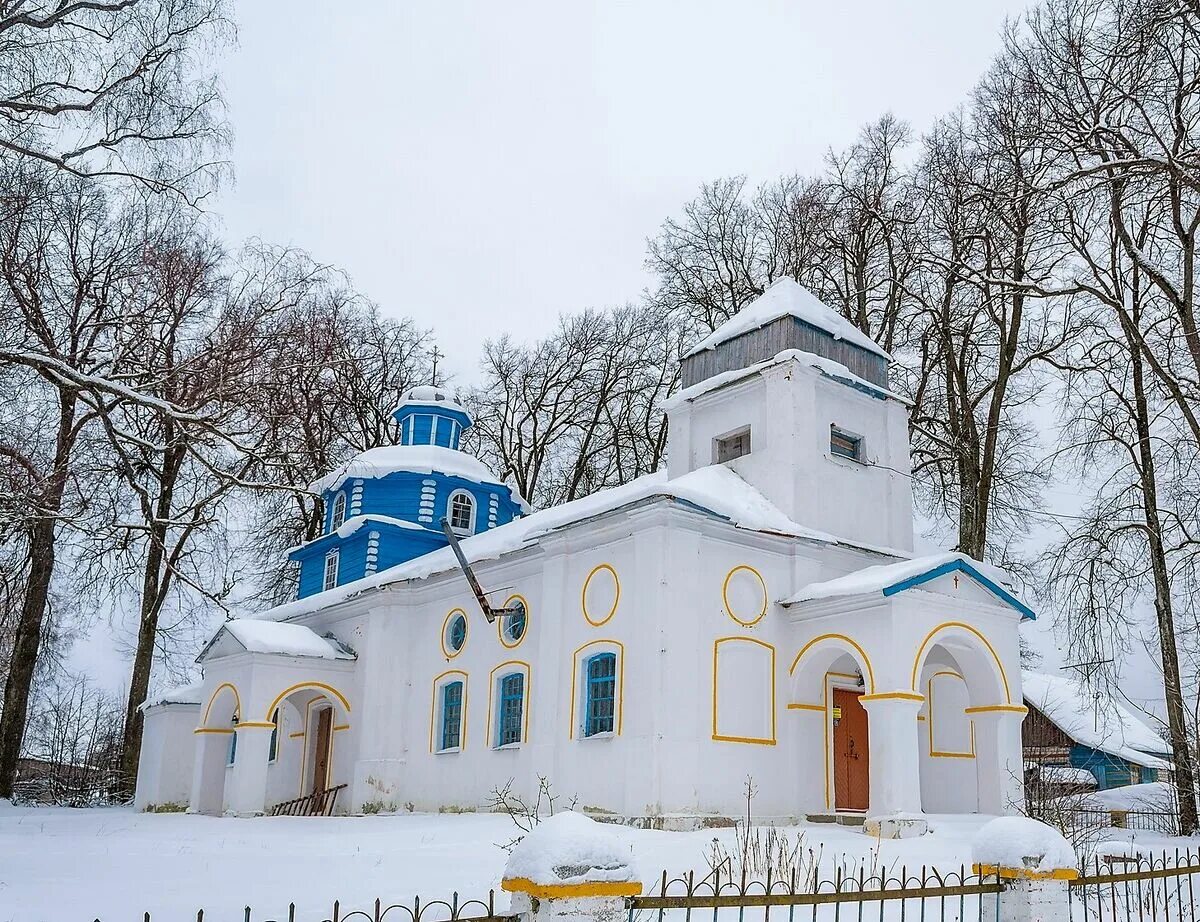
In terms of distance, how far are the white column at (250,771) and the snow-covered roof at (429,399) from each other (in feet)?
32.2

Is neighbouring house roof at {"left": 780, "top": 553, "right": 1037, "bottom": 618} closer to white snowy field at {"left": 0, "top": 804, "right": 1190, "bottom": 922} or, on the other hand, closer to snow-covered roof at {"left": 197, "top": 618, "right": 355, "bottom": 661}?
white snowy field at {"left": 0, "top": 804, "right": 1190, "bottom": 922}

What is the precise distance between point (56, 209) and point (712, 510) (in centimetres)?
903

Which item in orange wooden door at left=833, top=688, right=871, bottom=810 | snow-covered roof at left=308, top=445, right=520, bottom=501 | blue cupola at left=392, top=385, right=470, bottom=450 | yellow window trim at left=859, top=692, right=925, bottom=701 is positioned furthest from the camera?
blue cupola at left=392, top=385, right=470, bottom=450

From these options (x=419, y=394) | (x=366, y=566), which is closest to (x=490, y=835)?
(x=366, y=566)

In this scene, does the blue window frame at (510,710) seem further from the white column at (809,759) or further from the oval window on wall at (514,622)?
the white column at (809,759)

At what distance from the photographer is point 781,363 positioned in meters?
18.4

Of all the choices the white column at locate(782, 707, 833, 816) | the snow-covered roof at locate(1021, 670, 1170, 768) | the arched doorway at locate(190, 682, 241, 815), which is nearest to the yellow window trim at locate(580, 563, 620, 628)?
the white column at locate(782, 707, 833, 816)

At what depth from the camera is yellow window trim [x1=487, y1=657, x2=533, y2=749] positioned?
58.1 ft

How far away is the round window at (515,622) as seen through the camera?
1842 cm

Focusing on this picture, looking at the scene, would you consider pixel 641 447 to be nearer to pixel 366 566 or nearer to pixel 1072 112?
pixel 366 566

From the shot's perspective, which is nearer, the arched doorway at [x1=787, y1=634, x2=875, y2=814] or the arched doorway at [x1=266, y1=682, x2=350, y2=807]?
the arched doorway at [x1=787, y1=634, x2=875, y2=814]

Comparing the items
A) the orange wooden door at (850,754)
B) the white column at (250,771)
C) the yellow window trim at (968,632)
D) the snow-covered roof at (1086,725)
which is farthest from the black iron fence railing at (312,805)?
the snow-covered roof at (1086,725)

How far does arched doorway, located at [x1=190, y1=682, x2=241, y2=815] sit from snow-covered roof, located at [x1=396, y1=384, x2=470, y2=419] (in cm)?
879

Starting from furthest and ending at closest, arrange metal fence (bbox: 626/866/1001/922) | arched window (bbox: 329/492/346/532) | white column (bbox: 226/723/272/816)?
1. arched window (bbox: 329/492/346/532)
2. white column (bbox: 226/723/272/816)
3. metal fence (bbox: 626/866/1001/922)
